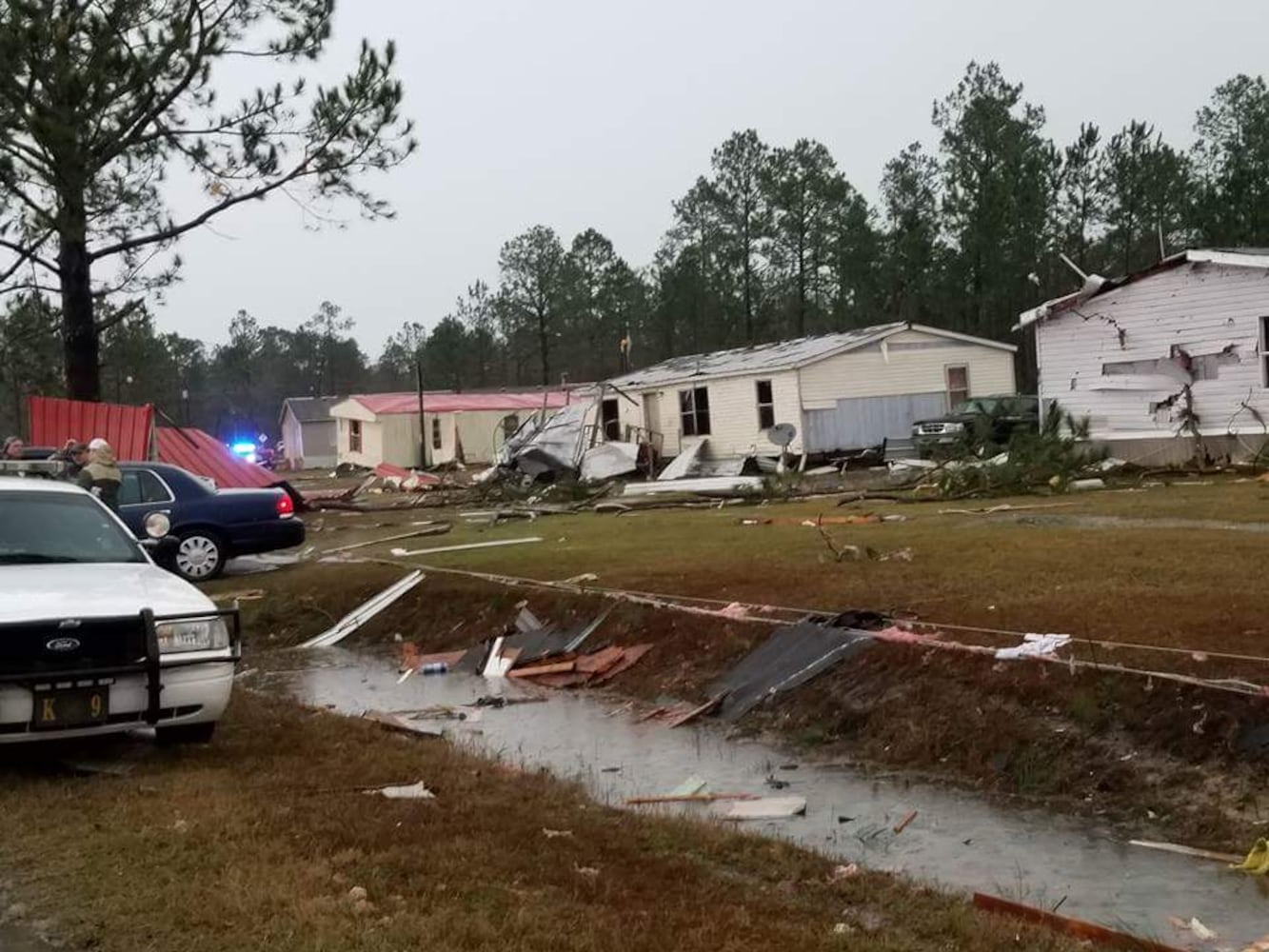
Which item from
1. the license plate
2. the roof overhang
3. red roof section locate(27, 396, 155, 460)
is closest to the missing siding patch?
the roof overhang

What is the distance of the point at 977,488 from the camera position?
19656 millimetres

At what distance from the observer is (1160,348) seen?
22.7 meters

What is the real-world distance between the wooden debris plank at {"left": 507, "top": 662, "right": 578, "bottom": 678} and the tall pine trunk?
1542 centimetres

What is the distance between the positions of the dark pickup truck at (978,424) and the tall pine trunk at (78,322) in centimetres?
1649

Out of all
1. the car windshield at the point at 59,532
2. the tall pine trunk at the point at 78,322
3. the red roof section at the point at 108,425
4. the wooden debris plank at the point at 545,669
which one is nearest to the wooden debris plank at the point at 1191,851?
the wooden debris plank at the point at 545,669

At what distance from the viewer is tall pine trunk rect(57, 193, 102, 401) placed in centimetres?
2335

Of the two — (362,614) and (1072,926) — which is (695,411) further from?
(1072,926)

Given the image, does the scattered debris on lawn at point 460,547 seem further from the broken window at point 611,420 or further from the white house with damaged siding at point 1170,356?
the broken window at point 611,420

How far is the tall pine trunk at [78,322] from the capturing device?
2335 centimetres

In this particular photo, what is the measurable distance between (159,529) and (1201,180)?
169 feet

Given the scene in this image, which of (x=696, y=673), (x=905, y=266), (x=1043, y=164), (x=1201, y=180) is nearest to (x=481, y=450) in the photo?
(x=905, y=266)

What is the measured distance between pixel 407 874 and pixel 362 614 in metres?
8.98

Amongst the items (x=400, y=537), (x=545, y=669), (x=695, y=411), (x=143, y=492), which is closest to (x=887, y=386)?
(x=695, y=411)

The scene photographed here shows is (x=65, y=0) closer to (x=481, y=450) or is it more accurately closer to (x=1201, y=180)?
(x=481, y=450)
